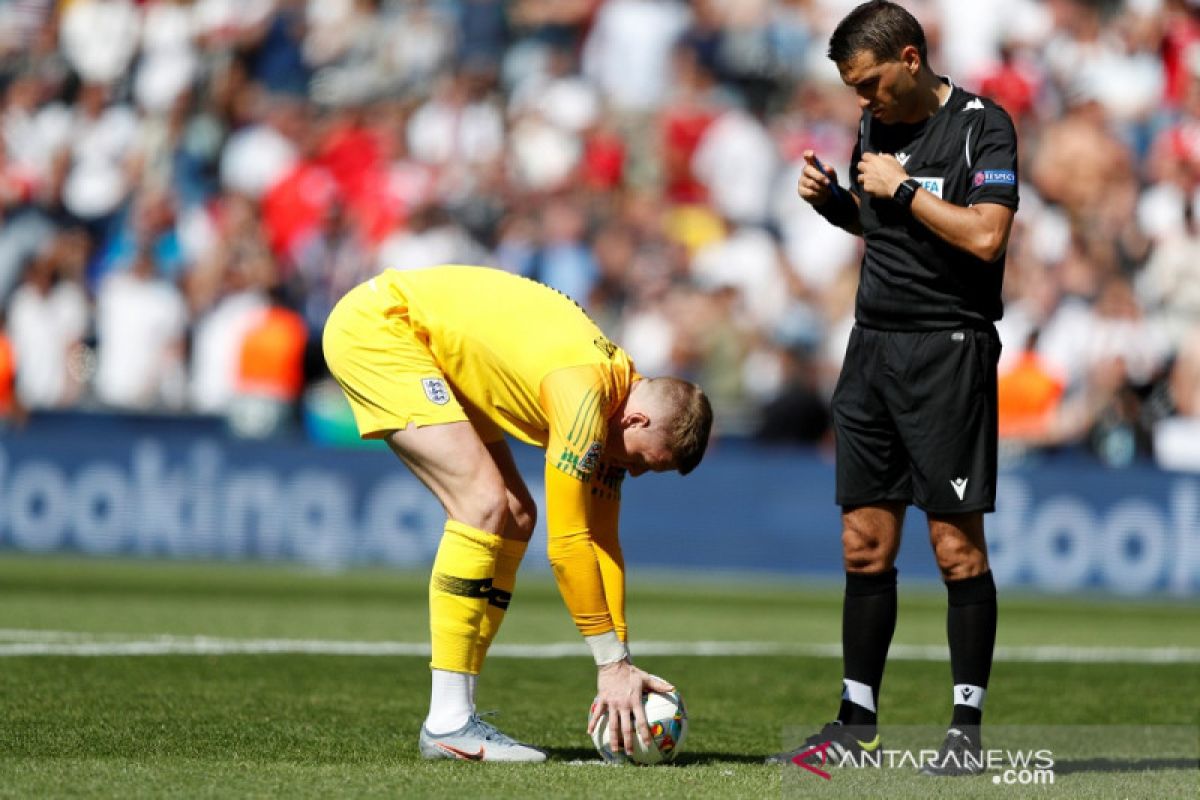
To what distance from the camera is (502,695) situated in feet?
27.7

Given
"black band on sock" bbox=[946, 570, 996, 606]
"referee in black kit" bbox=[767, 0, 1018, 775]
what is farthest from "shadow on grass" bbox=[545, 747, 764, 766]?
"black band on sock" bbox=[946, 570, 996, 606]

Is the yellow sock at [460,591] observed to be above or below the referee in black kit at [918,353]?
below

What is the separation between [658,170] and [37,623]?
35.6 feet

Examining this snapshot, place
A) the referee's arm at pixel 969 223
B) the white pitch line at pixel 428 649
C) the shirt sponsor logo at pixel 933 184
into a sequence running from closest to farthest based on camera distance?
the referee's arm at pixel 969 223 → the shirt sponsor logo at pixel 933 184 → the white pitch line at pixel 428 649

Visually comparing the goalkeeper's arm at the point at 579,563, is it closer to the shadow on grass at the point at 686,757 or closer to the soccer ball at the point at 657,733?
the soccer ball at the point at 657,733

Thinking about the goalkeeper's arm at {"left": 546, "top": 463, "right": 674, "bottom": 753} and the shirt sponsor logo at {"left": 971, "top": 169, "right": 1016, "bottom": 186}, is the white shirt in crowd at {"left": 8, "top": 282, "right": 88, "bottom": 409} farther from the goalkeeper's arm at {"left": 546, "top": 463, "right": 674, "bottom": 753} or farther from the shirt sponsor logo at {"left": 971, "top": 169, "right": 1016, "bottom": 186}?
the shirt sponsor logo at {"left": 971, "top": 169, "right": 1016, "bottom": 186}

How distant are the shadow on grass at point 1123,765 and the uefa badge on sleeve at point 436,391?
2388 millimetres

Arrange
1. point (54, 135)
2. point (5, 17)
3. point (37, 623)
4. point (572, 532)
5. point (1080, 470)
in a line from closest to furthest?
1. point (572, 532)
2. point (37, 623)
3. point (1080, 470)
4. point (54, 135)
5. point (5, 17)

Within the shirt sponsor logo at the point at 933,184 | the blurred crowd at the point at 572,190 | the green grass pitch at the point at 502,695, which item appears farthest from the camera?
the blurred crowd at the point at 572,190

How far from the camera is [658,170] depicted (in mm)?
20391

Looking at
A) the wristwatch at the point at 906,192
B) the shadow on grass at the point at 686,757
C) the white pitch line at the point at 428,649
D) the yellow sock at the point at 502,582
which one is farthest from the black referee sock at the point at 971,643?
the white pitch line at the point at 428,649

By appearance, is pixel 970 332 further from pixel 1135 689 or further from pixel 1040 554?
pixel 1040 554

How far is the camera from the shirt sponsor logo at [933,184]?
21.7 feet

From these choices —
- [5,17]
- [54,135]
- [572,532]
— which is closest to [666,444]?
[572,532]
